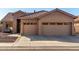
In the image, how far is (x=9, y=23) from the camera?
3753 centimetres

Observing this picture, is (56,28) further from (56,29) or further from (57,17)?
(57,17)

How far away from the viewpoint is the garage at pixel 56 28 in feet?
86.5

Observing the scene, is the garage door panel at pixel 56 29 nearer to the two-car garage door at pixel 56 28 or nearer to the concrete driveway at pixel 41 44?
the two-car garage door at pixel 56 28

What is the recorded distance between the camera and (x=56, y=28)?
86.7ft

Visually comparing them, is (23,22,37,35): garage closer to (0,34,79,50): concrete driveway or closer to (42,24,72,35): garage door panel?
(42,24,72,35): garage door panel

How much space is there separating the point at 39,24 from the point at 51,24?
177 cm

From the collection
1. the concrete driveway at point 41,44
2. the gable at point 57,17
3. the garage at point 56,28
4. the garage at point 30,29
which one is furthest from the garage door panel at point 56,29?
the concrete driveway at point 41,44

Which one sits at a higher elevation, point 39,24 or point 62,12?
point 62,12

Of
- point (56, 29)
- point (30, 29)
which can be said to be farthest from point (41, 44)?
point (30, 29)

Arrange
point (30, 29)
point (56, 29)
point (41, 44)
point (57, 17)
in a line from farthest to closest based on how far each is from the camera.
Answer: point (30, 29), point (56, 29), point (57, 17), point (41, 44)

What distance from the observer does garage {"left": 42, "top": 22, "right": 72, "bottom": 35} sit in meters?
26.4
